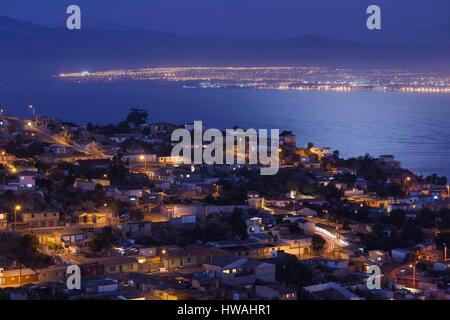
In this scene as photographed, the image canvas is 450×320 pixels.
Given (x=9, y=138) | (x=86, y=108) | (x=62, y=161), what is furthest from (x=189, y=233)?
(x=86, y=108)

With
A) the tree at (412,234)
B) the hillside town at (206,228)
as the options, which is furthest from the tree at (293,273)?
the tree at (412,234)

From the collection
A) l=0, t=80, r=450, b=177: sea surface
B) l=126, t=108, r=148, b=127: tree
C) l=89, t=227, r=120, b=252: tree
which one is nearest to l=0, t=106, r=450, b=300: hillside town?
l=89, t=227, r=120, b=252: tree

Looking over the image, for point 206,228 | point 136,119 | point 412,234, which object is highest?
point 136,119

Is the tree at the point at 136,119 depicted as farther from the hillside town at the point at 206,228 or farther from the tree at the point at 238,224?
the tree at the point at 238,224

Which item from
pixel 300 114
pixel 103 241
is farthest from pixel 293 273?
pixel 300 114

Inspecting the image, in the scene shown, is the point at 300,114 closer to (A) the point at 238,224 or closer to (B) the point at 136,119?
(B) the point at 136,119

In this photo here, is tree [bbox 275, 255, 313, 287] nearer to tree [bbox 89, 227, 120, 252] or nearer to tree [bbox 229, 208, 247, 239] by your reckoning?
tree [bbox 229, 208, 247, 239]

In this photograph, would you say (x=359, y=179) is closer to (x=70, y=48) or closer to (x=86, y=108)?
(x=86, y=108)
